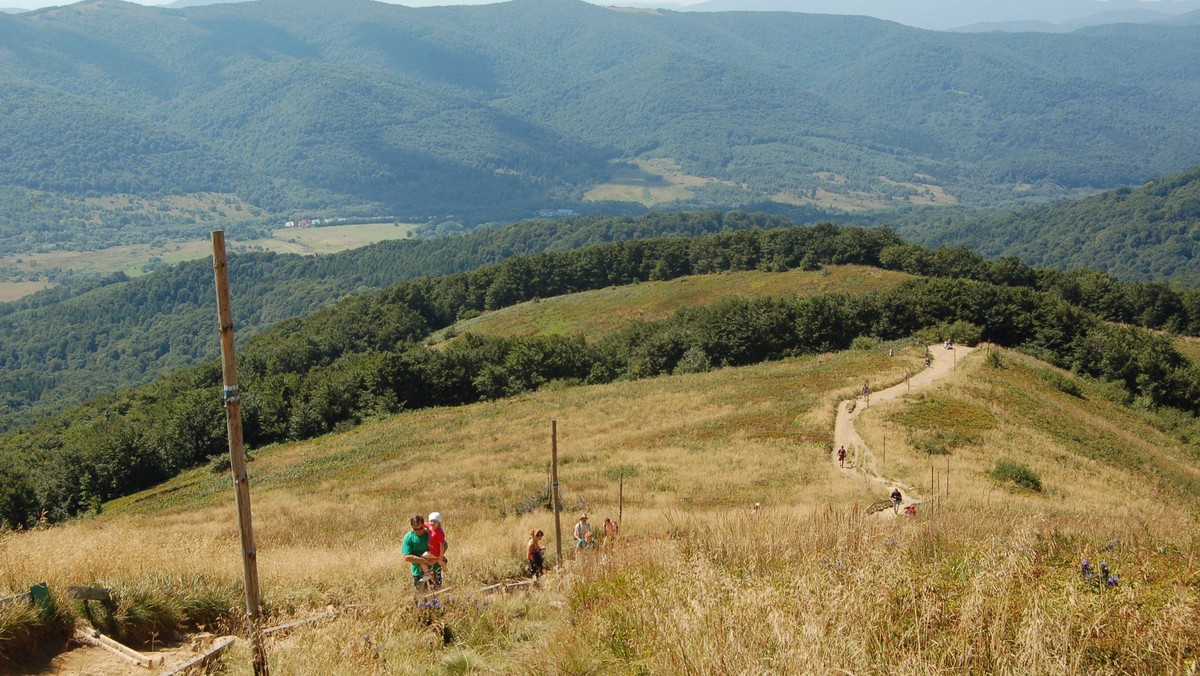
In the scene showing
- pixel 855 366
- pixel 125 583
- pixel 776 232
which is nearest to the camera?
pixel 125 583

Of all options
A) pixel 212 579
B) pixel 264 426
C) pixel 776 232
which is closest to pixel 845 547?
pixel 212 579

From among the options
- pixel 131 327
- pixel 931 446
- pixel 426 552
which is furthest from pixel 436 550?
pixel 131 327

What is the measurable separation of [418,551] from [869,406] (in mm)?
33191

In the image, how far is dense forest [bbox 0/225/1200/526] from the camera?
54.7m

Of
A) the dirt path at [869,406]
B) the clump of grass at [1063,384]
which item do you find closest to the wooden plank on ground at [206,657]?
the dirt path at [869,406]

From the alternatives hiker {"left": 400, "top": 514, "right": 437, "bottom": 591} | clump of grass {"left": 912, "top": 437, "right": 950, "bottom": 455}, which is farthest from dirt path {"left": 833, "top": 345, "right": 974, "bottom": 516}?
hiker {"left": 400, "top": 514, "right": 437, "bottom": 591}

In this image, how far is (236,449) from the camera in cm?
668

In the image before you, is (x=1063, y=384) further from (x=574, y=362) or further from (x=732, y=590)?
(x=732, y=590)

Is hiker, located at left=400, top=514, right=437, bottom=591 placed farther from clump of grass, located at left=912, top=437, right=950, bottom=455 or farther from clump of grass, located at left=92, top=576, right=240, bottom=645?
clump of grass, located at left=912, top=437, right=950, bottom=455

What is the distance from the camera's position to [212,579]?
9.41 m

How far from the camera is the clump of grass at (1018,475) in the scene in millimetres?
26888

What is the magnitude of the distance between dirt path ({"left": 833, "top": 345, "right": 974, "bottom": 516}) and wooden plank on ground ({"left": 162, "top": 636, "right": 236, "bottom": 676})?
49.2ft

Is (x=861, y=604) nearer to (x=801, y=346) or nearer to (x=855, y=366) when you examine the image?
(x=855, y=366)

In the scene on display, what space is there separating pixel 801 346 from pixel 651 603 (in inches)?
2558
